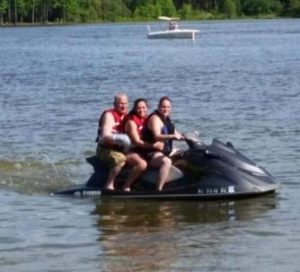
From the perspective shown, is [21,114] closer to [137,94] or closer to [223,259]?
[137,94]

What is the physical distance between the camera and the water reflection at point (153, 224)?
9.66 metres

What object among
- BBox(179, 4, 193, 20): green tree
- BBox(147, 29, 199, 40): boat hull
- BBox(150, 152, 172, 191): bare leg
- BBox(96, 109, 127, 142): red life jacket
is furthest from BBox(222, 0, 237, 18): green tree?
BBox(150, 152, 172, 191): bare leg

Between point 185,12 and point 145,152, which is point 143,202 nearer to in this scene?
point 145,152

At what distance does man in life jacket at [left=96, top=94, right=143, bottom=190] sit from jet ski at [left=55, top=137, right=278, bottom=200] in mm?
114

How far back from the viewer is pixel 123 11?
149 metres

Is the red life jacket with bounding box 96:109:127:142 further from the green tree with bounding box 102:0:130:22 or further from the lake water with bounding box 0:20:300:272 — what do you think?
the green tree with bounding box 102:0:130:22

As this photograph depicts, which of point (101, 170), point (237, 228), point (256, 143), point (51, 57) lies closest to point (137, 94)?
point (256, 143)

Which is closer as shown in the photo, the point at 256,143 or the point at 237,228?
the point at 237,228

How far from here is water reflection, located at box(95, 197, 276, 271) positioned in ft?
31.7

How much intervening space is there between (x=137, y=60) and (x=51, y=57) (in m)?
7.90

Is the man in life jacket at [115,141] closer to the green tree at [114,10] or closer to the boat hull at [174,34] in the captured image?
the boat hull at [174,34]

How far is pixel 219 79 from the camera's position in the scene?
34.6 meters

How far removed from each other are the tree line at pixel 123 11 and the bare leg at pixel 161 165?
426ft

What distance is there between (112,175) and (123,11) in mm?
137479
